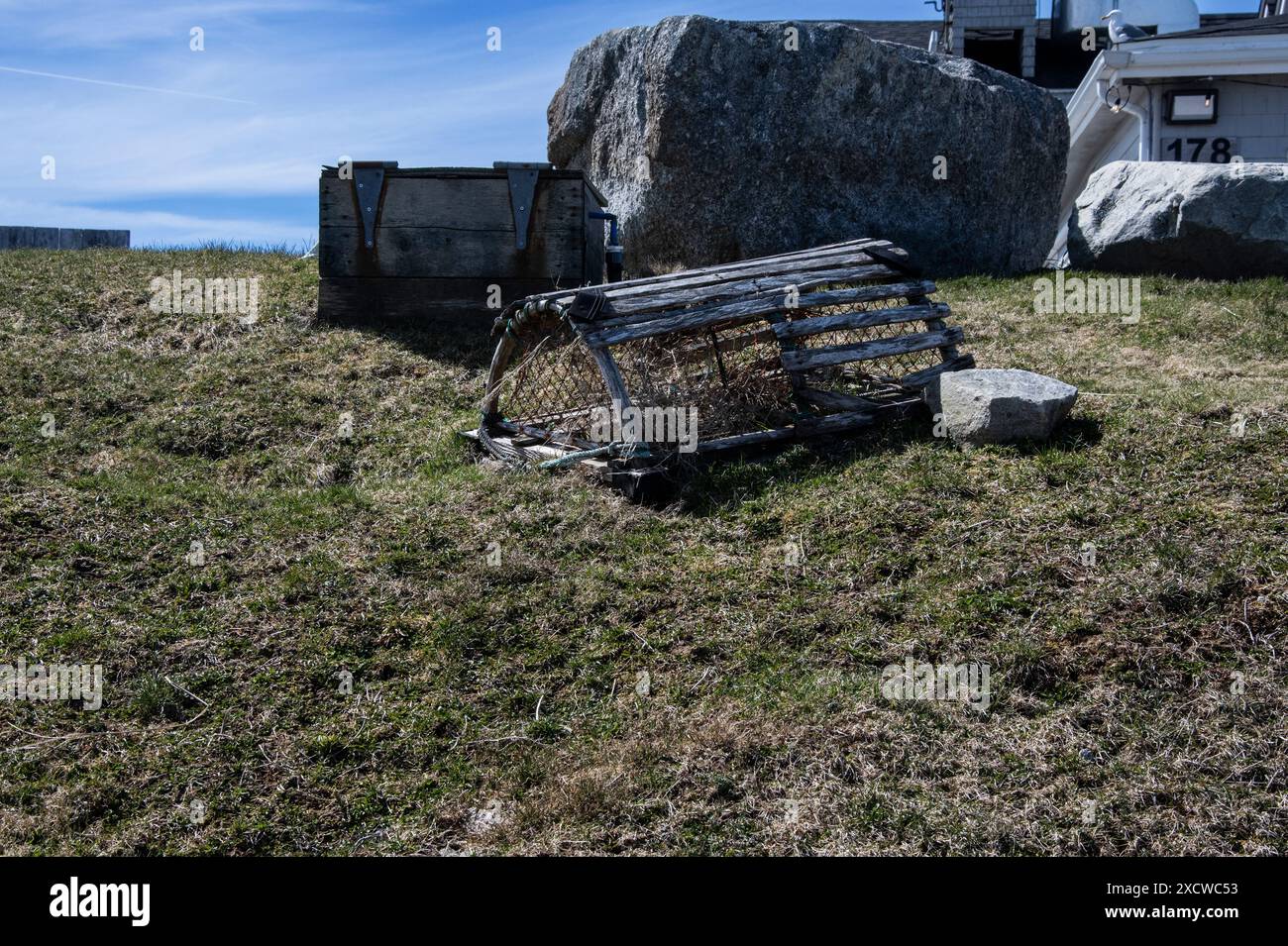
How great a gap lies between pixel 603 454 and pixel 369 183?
437 cm

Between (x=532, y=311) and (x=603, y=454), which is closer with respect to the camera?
(x=603, y=454)

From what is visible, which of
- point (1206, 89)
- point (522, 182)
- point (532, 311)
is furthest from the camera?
point (1206, 89)

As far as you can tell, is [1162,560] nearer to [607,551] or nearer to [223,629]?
[607,551]

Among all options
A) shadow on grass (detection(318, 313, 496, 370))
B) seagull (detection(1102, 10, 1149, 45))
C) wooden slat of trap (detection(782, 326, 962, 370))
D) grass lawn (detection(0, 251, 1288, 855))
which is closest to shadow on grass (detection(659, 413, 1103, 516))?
grass lawn (detection(0, 251, 1288, 855))

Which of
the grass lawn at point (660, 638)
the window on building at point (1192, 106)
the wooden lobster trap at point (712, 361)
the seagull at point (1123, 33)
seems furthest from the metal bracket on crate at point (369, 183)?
the window on building at point (1192, 106)

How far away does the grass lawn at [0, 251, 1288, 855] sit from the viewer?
174 inches

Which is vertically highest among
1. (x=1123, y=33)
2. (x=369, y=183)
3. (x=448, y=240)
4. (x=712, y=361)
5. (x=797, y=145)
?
(x=1123, y=33)

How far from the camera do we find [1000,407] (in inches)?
274

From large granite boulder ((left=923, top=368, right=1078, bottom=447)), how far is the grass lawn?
4.8 inches

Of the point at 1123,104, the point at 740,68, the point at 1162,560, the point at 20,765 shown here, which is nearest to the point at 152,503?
the point at 20,765

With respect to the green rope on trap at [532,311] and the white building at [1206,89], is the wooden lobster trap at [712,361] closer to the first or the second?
the green rope on trap at [532,311]

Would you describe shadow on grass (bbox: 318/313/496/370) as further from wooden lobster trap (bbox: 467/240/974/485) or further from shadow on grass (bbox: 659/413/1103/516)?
shadow on grass (bbox: 659/413/1103/516)

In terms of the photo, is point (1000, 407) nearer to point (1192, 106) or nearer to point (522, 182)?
point (522, 182)

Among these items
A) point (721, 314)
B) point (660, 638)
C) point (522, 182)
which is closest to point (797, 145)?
point (522, 182)
